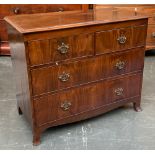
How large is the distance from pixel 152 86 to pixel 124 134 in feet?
2.89

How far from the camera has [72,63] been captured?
1.76 metres

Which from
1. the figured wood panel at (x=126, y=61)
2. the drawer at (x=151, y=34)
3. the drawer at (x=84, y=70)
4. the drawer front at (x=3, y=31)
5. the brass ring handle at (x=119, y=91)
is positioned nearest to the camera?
the drawer at (x=84, y=70)

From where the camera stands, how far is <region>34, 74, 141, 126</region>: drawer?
5.92ft

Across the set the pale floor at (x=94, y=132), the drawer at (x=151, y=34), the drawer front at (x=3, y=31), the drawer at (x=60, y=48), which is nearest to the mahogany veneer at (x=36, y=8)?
the drawer front at (x=3, y=31)

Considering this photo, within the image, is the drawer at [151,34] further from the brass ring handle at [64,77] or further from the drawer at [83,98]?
the brass ring handle at [64,77]

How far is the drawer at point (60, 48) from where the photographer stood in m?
1.60

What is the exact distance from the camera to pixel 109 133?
1992 millimetres

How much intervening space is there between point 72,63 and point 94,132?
596 mm

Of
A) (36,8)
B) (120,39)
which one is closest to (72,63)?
(120,39)

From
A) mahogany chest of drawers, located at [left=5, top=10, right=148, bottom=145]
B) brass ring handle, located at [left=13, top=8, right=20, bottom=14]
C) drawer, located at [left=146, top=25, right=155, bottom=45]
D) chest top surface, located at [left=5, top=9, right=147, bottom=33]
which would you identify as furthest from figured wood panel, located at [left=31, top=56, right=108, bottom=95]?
brass ring handle, located at [left=13, top=8, right=20, bottom=14]

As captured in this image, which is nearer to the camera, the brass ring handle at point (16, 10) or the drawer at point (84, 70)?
the drawer at point (84, 70)

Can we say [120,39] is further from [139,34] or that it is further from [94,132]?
[94,132]

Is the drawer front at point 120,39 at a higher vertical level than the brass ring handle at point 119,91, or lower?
higher
